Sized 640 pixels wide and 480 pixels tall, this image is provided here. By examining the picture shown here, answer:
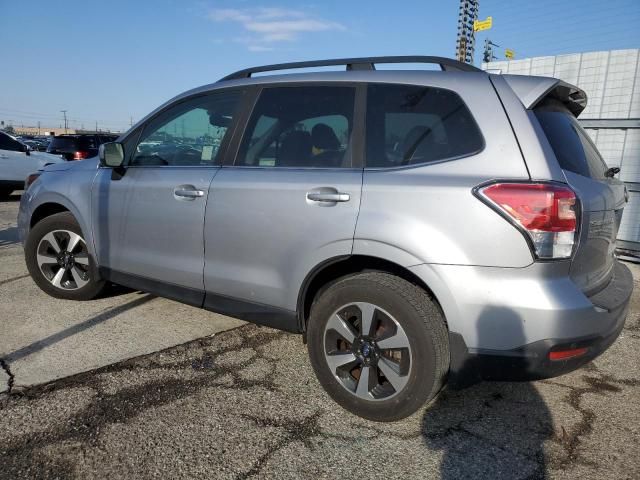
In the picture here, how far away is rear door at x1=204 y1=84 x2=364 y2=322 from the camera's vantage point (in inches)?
102

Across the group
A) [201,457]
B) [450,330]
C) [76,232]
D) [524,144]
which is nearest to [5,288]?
[76,232]

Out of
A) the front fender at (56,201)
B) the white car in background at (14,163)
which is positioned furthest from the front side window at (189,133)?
the white car in background at (14,163)

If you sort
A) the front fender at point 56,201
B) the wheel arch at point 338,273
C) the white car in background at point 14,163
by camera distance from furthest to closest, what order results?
1. the white car in background at point 14,163
2. the front fender at point 56,201
3. the wheel arch at point 338,273

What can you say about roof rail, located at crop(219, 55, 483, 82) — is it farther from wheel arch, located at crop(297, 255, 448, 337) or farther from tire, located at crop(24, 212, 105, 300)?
tire, located at crop(24, 212, 105, 300)

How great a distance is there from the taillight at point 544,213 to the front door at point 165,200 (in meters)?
1.80

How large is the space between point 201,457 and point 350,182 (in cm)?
148

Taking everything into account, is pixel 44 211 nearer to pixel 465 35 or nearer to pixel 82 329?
pixel 82 329

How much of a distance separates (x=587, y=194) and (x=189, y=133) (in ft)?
8.21

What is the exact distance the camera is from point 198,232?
312 centimetres

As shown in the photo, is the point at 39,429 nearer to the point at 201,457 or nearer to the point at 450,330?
the point at 201,457

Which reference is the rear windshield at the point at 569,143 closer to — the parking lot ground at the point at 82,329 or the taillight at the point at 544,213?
the taillight at the point at 544,213

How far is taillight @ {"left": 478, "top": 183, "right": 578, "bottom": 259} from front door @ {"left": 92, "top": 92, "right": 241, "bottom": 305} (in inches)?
70.9

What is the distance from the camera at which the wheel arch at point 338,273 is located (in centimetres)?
248

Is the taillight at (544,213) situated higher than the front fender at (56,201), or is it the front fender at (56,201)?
the taillight at (544,213)
